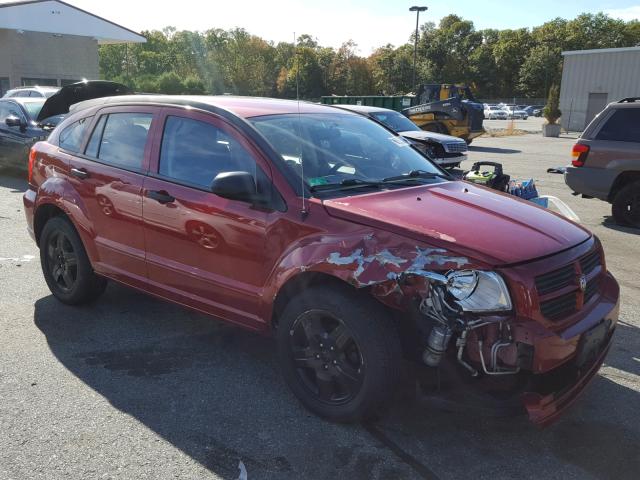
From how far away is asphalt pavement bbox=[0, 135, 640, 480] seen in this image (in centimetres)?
283

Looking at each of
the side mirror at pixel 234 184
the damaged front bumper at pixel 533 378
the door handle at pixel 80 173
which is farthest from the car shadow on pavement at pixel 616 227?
the door handle at pixel 80 173

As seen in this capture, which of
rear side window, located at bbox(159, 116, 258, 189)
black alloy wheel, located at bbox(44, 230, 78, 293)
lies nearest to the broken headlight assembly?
rear side window, located at bbox(159, 116, 258, 189)

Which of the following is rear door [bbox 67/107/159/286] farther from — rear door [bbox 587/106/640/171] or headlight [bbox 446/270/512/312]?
rear door [bbox 587/106/640/171]

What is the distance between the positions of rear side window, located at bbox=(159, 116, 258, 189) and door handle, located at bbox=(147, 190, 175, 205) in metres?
0.13

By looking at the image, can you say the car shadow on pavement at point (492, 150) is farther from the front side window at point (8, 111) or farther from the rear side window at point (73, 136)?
the rear side window at point (73, 136)

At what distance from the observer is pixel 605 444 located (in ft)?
10.0

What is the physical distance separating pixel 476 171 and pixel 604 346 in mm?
2488

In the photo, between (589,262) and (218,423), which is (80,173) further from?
(589,262)

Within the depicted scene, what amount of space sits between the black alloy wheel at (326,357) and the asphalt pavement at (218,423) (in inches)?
7.5

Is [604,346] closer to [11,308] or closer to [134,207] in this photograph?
[134,207]

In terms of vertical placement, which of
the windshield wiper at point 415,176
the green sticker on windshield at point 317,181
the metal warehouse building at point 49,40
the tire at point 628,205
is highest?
the metal warehouse building at point 49,40

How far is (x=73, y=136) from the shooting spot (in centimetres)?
480

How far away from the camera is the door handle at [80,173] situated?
4.44 metres

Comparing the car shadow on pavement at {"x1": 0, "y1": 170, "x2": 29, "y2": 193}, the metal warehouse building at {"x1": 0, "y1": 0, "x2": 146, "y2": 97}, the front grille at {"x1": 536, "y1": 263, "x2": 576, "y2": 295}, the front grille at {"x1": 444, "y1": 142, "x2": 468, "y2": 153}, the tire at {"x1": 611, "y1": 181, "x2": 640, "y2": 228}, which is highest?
the metal warehouse building at {"x1": 0, "y1": 0, "x2": 146, "y2": 97}
